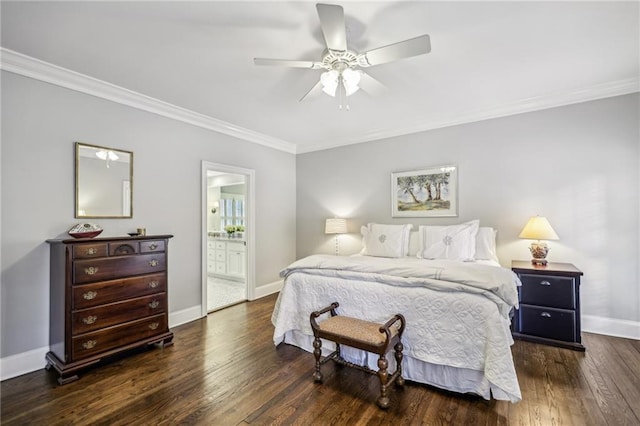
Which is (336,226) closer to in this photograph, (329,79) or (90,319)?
(329,79)

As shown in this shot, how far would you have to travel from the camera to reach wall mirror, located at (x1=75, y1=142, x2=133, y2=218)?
8.84 feet

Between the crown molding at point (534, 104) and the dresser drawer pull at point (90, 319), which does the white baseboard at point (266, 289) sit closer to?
the dresser drawer pull at point (90, 319)

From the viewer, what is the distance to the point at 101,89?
278 cm

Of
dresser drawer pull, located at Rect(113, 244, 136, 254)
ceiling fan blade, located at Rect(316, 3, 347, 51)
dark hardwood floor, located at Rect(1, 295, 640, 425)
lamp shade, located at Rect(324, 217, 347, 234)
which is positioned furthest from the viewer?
lamp shade, located at Rect(324, 217, 347, 234)

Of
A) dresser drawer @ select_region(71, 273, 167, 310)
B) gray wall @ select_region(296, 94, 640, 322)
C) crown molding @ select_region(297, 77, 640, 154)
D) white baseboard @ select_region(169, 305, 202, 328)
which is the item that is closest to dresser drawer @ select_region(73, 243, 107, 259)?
dresser drawer @ select_region(71, 273, 167, 310)

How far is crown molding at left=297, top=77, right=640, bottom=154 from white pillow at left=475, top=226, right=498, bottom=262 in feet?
4.72

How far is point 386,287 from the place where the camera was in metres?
2.31

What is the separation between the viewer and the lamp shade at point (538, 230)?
9.66ft

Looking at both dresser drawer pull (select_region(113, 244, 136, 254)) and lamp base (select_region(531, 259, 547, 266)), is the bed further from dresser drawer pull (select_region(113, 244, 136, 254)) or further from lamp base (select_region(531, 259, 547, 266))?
dresser drawer pull (select_region(113, 244, 136, 254))

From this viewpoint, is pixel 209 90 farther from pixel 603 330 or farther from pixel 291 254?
pixel 603 330

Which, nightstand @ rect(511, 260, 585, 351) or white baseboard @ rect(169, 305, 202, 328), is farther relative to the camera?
white baseboard @ rect(169, 305, 202, 328)

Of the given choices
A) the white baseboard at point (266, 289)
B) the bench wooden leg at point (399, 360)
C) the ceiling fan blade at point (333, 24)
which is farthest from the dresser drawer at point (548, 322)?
the white baseboard at point (266, 289)

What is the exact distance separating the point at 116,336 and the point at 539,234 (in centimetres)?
424

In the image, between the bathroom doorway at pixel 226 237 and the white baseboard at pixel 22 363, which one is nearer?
the white baseboard at pixel 22 363
